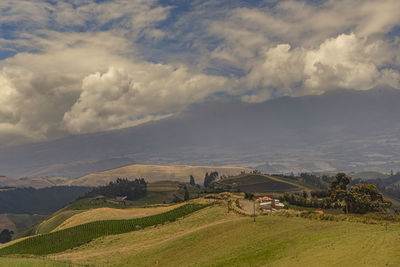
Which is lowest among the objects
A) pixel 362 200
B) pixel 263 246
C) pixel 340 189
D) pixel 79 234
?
pixel 79 234

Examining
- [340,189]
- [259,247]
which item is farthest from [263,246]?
[340,189]

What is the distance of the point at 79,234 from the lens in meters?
109

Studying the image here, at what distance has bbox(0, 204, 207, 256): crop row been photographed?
99.3 metres

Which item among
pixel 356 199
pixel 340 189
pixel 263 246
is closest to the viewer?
pixel 263 246

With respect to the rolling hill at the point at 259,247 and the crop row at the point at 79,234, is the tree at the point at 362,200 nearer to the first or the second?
the rolling hill at the point at 259,247

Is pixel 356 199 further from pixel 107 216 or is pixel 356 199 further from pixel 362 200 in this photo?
pixel 107 216

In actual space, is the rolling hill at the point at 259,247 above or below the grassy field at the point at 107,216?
above

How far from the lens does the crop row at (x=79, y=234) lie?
326 feet

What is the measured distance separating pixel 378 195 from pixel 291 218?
63673mm

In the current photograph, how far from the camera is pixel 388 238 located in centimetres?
5031

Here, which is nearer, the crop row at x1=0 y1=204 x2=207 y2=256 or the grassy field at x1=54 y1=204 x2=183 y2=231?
the crop row at x1=0 y1=204 x2=207 y2=256

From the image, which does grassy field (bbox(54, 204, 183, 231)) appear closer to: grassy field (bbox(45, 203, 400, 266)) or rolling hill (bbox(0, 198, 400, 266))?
rolling hill (bbox(0, 198, 400, 266))

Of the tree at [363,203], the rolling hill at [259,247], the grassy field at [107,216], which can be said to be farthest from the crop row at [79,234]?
the tree at [363,203]

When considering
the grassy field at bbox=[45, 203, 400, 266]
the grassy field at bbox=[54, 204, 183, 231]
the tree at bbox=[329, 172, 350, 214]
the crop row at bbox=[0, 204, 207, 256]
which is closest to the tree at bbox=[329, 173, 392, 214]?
the tree at bbox=[329, 172, 350, 214]
